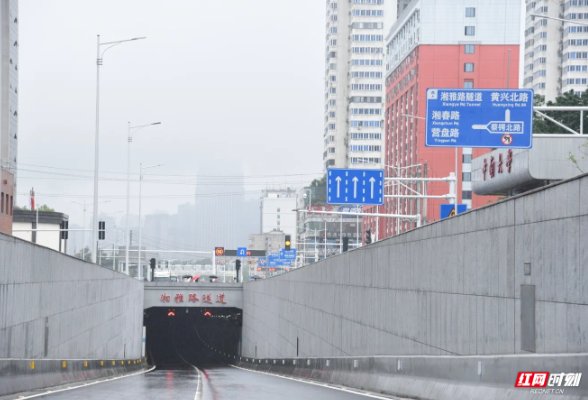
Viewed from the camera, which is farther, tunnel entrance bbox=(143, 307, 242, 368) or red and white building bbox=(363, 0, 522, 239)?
red and white building bbox=(363, 0, 522, 239)

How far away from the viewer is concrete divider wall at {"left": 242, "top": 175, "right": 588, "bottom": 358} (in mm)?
13734

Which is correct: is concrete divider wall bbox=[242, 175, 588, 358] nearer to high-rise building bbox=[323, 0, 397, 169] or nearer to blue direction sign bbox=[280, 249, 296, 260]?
blue direction sign bbox=[280, 249, 296, 260]

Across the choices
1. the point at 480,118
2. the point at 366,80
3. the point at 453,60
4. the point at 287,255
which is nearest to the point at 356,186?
the point at 480,118

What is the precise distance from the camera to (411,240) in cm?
2389

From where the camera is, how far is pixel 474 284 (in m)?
18.4

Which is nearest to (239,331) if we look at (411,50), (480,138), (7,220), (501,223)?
(7,220)

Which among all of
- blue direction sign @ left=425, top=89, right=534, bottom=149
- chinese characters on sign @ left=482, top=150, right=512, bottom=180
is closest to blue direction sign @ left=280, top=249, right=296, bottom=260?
chinese characters on sign @ left=482, top=150, right=512, bottom=180

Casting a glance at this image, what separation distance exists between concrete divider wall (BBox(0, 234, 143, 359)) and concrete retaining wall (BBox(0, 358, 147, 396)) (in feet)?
1.89

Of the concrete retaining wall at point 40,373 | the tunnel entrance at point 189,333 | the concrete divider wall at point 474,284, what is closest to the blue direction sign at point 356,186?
the concrete divider wall at point 474,284

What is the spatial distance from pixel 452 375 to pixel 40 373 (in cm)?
1092

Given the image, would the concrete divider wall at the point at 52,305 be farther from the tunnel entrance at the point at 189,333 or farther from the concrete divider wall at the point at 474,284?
the tunnel entrance at the point at 189,333

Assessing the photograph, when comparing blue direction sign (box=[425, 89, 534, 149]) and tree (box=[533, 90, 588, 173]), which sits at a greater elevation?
tree (box=[533, 90, 588, 173])

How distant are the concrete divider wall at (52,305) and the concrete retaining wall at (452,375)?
8.91 m

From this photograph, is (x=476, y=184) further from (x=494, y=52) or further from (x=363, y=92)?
(x=363, y=92)
